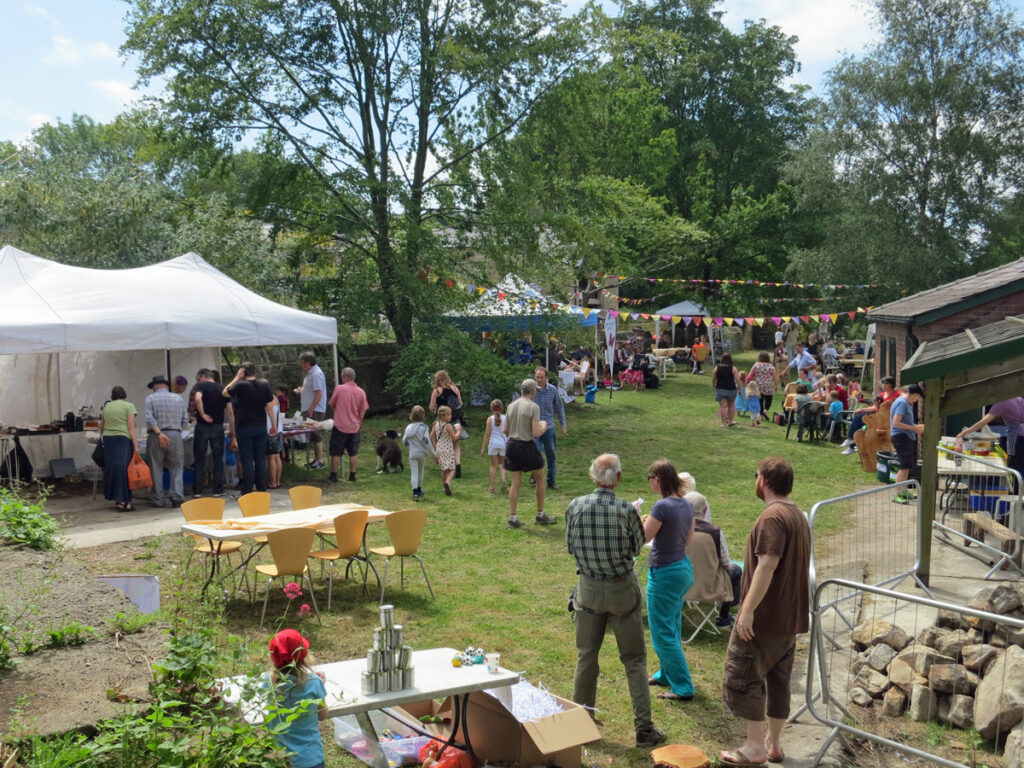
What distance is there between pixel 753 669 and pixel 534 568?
4579 millimetres

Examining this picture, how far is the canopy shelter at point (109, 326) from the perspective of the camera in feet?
40.5

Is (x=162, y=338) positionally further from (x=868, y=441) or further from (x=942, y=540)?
(x=868, y=441)

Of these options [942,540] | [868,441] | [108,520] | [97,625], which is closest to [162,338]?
[108,520]

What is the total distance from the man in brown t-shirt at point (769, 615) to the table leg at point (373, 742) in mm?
1977

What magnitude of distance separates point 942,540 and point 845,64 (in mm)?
25147

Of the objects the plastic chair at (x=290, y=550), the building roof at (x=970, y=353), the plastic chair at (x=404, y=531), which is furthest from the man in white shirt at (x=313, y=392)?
the building roof at (x=970, y=353)

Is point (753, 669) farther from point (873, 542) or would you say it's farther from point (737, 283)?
point (737, 283)

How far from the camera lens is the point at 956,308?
631 inches

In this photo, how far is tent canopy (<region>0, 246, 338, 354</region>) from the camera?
12172mm

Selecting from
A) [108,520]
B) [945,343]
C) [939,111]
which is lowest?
[108,520]

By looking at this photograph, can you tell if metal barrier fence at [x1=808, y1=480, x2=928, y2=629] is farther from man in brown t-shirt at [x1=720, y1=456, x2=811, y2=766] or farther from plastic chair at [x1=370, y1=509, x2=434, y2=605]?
plastic chair at [x1=370, y1=509, x2=434, y2=605]

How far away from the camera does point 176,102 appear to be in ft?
64.0

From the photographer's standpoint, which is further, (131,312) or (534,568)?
(131,312)

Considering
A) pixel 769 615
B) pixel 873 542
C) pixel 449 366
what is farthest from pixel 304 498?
pixel 449 366
